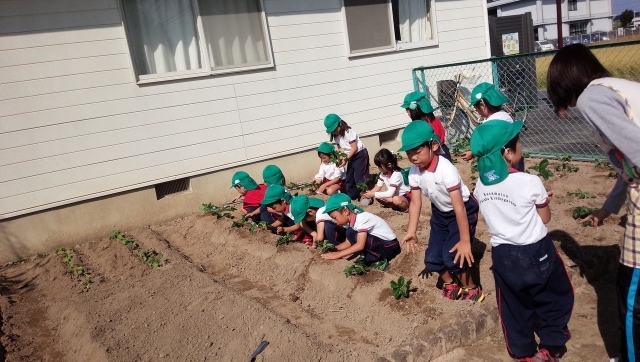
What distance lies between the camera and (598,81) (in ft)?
8.86

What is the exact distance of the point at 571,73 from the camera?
283cm

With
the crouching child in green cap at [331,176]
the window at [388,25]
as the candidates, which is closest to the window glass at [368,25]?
the window at [388,25]

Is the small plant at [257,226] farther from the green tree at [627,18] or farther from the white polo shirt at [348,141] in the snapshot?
the green tree at [627,18]

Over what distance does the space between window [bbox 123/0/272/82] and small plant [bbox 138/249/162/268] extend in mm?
2539

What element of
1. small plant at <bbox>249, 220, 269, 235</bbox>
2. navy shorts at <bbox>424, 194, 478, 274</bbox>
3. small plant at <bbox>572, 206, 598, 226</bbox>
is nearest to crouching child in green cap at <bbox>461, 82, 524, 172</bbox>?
small plant at <bbox>572, 206, 598, 226</bbox>

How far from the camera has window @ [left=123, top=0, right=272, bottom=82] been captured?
26.1 ft

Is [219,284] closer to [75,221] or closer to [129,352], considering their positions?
[129,352]

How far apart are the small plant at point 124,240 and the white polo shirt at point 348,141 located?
3179 millimetres

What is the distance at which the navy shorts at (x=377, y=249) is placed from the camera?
528cm

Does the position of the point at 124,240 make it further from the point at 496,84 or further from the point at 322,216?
the point at 496,84

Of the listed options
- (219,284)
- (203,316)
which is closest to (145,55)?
(219,284)

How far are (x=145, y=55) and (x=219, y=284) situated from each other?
4.06m

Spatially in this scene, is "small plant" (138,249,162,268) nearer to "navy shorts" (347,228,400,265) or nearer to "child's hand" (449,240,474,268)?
"navy shorts" (347,228,400,265)

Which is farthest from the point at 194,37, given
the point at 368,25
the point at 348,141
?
the point at 368,25
